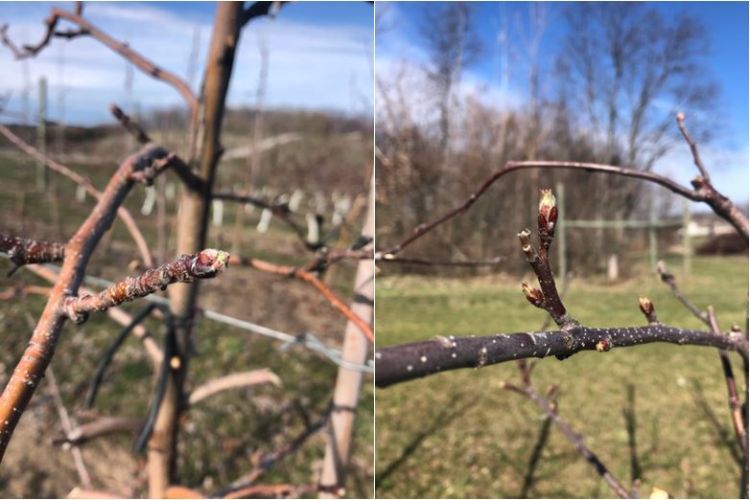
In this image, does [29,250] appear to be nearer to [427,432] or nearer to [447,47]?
[447,47]

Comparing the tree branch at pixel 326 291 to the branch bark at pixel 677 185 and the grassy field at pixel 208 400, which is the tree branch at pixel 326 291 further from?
the grassy field at pixel 208 400

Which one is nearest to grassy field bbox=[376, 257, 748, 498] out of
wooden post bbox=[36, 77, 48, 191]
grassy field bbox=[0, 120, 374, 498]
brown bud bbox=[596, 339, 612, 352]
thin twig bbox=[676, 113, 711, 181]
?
grassy field bbox=[0, 120, 374, 498]

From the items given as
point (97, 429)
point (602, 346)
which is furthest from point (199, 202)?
point (602, 346)

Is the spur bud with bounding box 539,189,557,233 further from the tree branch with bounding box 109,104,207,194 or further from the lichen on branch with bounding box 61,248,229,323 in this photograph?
the tree branch with bounding box 109,104,207,194

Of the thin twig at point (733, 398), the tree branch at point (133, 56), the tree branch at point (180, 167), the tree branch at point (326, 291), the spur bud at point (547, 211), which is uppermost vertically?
the tree branch at point (133, 56)

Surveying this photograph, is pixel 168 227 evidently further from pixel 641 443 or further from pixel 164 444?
pixel 164 444

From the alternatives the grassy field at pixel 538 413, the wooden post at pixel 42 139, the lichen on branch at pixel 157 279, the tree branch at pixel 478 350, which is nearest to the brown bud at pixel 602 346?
the tree branch at pixel 478 350
